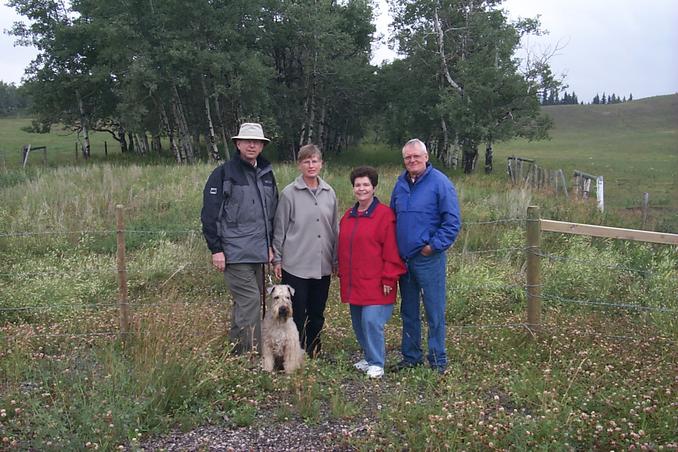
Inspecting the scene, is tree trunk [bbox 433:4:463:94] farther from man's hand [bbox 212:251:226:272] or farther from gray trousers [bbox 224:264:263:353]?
man's hand [bbox 212:251:226:272]

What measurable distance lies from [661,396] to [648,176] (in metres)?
31.1

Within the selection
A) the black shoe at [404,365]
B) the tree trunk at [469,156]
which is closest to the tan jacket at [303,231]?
the black shoe at [404,365]

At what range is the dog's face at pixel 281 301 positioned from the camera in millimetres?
4711

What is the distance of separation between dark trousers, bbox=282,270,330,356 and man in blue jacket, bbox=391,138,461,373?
2.55ft

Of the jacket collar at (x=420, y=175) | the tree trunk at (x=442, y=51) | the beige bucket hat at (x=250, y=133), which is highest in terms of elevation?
the tree trunk at (x=442, y=51)

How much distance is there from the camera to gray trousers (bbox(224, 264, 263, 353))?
479 cm

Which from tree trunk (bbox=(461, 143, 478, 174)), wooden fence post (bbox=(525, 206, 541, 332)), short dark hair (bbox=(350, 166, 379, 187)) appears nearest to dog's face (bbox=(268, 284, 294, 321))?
short dark hair (bbox=(350, 166, 379, 187))

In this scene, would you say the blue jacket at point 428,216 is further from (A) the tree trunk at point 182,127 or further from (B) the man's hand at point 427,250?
(A) the tree trunk at point 182,127

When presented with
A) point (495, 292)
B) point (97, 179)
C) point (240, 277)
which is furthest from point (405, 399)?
point (97, 179)

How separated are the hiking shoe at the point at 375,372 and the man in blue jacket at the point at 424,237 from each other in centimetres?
28

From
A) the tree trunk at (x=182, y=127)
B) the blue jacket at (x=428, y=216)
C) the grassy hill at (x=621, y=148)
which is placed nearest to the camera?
the blue jacket at (x=428, y=216)

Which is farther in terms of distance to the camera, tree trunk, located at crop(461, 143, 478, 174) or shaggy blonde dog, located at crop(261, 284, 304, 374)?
tree trunk, located at crop(461, 143, 478, 174)

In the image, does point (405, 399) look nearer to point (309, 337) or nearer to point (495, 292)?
point (309, 337)

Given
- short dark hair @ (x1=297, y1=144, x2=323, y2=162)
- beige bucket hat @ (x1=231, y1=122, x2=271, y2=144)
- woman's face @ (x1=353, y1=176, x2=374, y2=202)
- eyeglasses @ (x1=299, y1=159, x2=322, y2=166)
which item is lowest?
woman's face @ (x1=353, y1=176, x2=374, y2=202)
